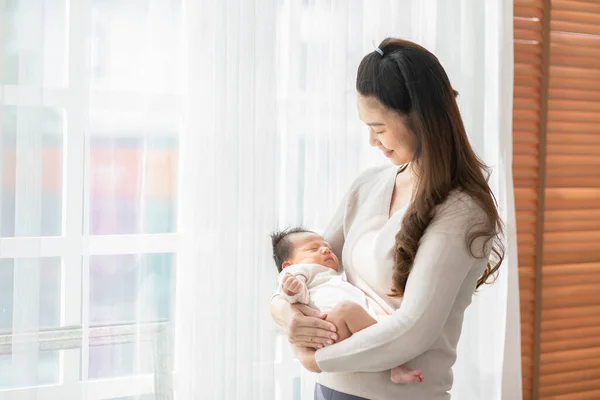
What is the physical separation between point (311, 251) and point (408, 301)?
37 centimetres

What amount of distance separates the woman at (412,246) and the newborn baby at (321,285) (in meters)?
0.03

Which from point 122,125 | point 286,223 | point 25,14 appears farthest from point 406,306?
point 25,14

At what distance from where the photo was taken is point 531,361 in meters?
2.62

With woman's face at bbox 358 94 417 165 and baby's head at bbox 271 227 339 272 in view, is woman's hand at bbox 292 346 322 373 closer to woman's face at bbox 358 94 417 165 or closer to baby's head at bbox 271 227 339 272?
baby's head at bbox 271 227 339 272

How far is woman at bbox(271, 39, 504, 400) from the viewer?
1384 mm

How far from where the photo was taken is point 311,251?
1.69 m

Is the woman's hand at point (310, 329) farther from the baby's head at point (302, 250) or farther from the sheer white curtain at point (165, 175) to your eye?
the sheer white curtain at point (165, 175)

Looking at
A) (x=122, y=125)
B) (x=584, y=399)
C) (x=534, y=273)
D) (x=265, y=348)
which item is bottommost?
(x=584, y=399)

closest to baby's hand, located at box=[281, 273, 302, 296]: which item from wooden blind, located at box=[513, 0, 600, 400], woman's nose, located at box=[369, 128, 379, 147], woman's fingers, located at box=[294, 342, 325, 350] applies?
woman's fingers, located at box=[294, 342, 325, 350]

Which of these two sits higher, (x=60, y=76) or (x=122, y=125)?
(x=60, y=76)

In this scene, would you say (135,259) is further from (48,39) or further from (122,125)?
(48,39)

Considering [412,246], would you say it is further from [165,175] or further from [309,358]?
[165,175]

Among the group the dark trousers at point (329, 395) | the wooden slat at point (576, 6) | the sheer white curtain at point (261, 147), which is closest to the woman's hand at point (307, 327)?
the dark trousers at point (329, 395)

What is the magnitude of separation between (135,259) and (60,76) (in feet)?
1.90
